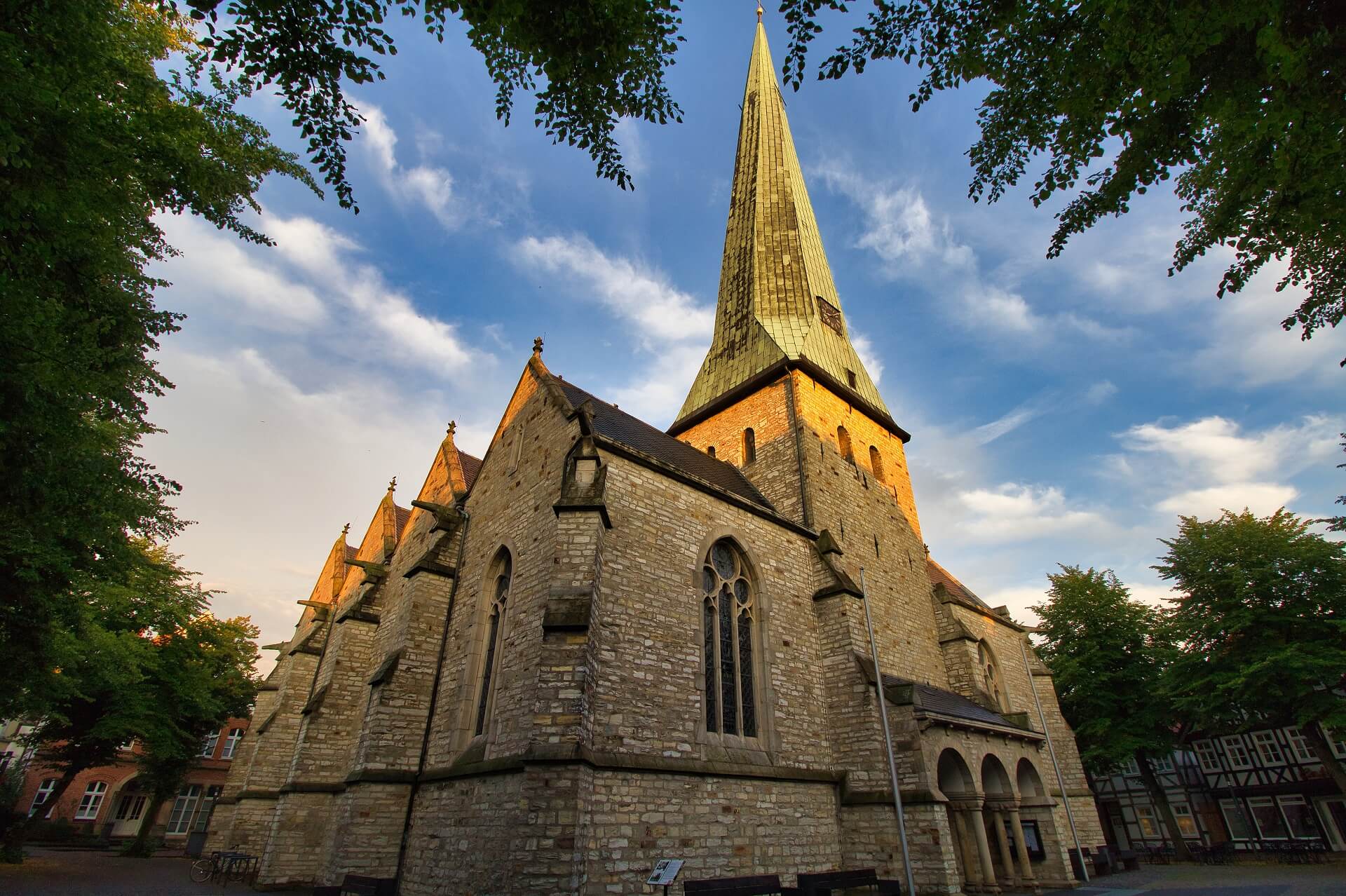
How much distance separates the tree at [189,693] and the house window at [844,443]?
22.5 meters

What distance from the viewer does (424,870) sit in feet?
30.9

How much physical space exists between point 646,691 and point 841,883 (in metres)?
3.78

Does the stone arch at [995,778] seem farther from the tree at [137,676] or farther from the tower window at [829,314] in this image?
the tree at [137,676]

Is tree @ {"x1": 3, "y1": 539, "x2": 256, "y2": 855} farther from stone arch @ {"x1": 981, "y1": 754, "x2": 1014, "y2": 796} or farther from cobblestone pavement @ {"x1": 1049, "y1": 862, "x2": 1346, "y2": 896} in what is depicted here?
cobblestone pavement @ {"x1": 1049, "y1": 862, "x2": 1346, "y2": 896}

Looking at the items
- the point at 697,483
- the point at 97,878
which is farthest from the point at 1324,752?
the point at 97,878

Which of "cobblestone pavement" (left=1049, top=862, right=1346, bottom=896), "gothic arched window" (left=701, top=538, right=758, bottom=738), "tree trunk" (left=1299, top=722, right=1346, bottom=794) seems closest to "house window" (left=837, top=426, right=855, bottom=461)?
"gothic arched window" (left=701, top=538, right=758, bottom=738)

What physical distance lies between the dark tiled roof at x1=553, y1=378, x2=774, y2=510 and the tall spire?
310cm

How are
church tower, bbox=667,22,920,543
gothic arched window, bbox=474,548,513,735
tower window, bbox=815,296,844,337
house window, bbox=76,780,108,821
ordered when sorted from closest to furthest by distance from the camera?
gothic arched window, bbox=474,548,513,735, church tower, bbox=667,22,920,543, tower window, bbox=815,296,844,337, house window, bbox=76,780,108,821

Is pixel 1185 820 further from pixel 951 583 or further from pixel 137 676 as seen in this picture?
pixel 137 676

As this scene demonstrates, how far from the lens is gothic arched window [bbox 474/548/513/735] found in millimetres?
10734

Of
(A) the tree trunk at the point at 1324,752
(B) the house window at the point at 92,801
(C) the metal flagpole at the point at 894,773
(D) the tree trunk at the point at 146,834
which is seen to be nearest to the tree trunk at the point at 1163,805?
(A) the tree trunk at the point at 1324,752

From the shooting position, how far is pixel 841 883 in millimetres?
8633

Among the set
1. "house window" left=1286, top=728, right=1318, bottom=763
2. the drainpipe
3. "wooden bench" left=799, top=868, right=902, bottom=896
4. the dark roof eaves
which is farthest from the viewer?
"house window" left=1286, top=728, right=1318, bottom=763

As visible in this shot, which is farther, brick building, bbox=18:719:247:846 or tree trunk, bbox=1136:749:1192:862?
brick building, bbox=18:719:247:846
